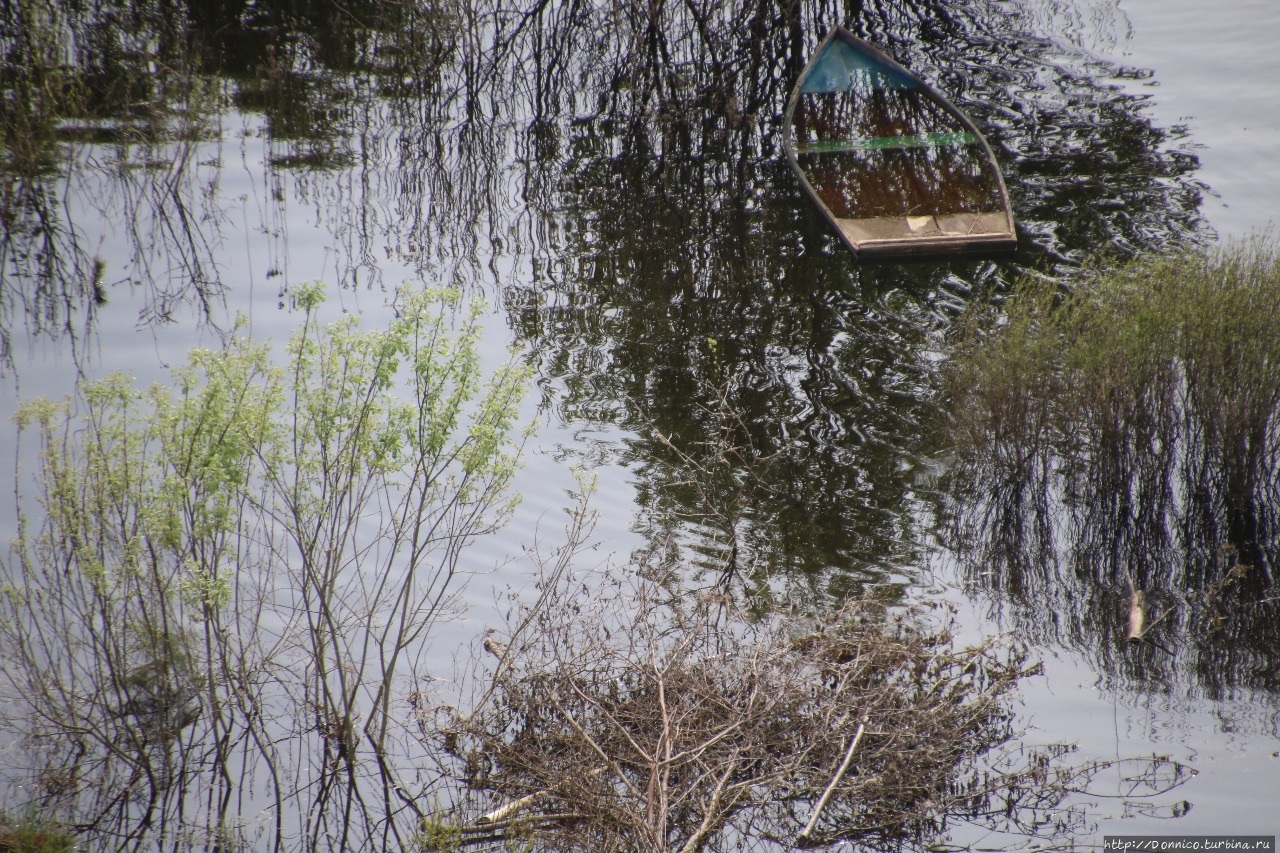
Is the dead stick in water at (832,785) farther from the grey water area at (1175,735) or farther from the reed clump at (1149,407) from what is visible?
the reed clump at (1149,407)


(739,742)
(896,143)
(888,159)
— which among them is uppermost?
(896,143)

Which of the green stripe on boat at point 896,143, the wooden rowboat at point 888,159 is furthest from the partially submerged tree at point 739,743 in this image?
the green stripe on boat at point 896,143

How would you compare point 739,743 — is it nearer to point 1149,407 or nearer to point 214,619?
point 214,619

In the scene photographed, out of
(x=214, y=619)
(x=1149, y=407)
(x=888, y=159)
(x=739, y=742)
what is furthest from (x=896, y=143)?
(x=214, y=619)

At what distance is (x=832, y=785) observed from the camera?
5.33m

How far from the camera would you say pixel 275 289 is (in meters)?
9.88

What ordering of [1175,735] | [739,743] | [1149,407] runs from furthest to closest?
[1149,407]
[1175,735]
[739,743]

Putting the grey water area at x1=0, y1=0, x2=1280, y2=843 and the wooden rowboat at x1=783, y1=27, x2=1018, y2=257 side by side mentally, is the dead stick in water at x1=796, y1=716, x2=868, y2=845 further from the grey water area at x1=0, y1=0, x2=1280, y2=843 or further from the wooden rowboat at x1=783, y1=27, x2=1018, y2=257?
the wooden rowboat at x1=783, y1=27, x2=1018, y2=257

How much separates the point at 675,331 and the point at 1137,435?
3.61 m

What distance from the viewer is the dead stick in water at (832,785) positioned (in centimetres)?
527

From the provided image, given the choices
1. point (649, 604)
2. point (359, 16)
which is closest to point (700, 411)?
point (649, 604)

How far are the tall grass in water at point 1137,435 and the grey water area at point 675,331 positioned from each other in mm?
558

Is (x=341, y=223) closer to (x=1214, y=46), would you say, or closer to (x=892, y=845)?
(x=892, y=845)

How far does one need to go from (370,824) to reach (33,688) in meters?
1.71
